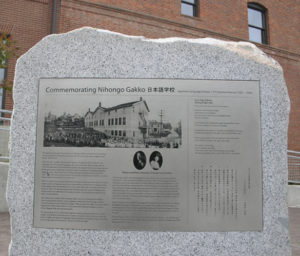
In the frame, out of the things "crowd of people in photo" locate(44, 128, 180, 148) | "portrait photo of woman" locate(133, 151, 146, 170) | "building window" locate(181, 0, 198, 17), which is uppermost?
"building window" locate(181, 0, 198, 17)

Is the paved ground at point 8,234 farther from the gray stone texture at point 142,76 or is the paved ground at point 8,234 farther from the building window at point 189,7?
the building window at point 189,7

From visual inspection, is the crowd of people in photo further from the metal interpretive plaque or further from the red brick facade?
the red brick facade

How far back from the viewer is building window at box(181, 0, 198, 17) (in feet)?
37.8

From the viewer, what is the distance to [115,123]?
9.01ft

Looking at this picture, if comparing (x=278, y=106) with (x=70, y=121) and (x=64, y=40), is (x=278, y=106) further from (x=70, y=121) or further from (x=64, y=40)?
(x=64, y=40)

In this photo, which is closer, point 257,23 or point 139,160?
point 139,160

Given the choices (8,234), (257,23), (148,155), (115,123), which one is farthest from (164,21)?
(148,155)

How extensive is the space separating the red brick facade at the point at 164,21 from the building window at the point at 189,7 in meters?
0.30

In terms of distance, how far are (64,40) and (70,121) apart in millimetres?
787

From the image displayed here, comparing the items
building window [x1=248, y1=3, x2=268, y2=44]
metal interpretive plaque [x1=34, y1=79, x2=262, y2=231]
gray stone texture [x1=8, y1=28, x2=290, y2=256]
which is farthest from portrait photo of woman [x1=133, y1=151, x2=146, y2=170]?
building window [x1=248, y1=3, x2=268, y2=44]

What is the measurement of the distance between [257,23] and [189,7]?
11.1 feet

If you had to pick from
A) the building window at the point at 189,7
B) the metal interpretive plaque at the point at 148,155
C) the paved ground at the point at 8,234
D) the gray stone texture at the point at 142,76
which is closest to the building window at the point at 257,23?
the building window at the point at 189,7

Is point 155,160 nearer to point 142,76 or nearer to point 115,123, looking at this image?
point 115,123

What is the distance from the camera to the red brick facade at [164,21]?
8.93 metres
